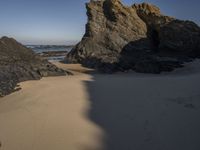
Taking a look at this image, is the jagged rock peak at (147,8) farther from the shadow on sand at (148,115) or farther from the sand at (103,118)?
the sand at (103,118)

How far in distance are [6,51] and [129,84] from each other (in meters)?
6.59

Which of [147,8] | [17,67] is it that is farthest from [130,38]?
[17,67]

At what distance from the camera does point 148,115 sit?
5.88m

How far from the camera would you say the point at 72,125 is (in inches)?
217

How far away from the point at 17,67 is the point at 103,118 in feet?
20.5

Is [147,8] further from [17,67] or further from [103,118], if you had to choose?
[103,118]

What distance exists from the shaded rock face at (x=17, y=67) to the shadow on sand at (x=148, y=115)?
280 cm

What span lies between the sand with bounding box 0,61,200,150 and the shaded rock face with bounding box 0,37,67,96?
4.26 ft

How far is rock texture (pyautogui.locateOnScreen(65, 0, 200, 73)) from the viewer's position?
16569 millimetres

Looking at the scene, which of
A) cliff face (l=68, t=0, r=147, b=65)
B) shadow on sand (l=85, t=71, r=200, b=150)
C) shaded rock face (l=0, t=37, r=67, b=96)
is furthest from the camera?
cliff face (l=68, t=0, r=147, b=65)

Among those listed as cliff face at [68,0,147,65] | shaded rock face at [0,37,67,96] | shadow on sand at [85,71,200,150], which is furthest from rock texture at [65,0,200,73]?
shadow on sand at [85,71,200,150]

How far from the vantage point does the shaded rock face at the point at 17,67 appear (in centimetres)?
952

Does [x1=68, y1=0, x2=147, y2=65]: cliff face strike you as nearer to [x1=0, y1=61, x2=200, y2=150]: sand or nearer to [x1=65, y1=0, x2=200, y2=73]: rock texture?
[x1=65, y1=0, x2=200, y2=73]: rock texture

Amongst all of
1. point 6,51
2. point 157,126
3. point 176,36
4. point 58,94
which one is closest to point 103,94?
point 58,94
